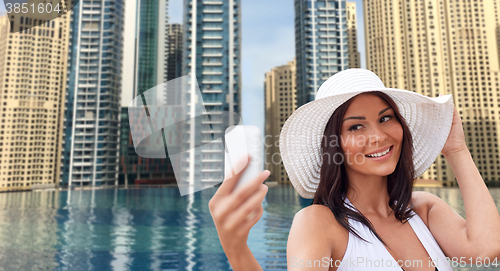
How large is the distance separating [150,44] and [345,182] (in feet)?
228

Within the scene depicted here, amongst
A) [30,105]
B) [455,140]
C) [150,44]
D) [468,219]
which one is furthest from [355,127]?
[150,44]

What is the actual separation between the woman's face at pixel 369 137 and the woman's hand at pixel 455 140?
190 millimetres

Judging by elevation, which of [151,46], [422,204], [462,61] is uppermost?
[151,46]

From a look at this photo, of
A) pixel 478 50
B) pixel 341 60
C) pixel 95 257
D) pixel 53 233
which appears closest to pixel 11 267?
pixel 95 257

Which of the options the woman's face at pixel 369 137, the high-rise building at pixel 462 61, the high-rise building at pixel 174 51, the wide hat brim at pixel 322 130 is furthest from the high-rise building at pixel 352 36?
the woman's face at pixel 369 137

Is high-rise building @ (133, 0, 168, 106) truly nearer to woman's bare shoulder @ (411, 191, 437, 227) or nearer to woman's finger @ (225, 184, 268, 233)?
woman's bare shoulder @ (411, 191, 437, 227)

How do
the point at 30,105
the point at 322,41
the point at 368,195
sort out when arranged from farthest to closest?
the point at 30,105 → the point at 322,41 → the point at 368,195

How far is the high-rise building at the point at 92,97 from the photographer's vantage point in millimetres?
46469

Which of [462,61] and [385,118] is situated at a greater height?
[462,61]

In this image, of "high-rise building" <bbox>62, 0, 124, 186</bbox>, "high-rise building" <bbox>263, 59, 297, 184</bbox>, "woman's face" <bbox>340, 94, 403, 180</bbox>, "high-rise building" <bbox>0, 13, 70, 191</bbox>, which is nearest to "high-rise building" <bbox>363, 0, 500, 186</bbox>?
"high-rise building" <bbox>263, 59, 297, 184</bbox>

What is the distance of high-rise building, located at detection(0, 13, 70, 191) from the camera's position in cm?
5176

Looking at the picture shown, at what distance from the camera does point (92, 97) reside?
4819 cm

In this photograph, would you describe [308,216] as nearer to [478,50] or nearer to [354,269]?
[354,269]

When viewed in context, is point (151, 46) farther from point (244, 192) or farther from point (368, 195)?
point (244, 192)
